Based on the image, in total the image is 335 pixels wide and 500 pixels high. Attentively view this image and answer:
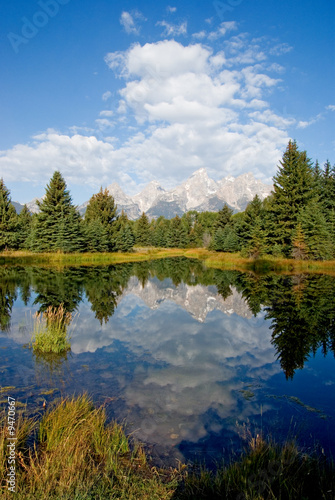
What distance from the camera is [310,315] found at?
13086mm

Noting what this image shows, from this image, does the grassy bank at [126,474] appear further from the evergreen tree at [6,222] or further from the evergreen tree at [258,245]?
the evergreen tree at [6,222]

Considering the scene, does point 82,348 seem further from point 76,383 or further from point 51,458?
point 51,458

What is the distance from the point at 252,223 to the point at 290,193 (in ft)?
40.7

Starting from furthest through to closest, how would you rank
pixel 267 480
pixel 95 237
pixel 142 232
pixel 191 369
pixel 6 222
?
pixel 142 232 < pixel 95 237 < pixel 6 222 < pixel 191 369 < pixel 267 480

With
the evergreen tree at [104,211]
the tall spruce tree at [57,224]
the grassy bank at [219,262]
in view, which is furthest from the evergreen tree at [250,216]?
the tall spruce tree at [57,224]

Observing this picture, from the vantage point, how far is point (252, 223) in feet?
169

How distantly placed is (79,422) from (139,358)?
173 inches

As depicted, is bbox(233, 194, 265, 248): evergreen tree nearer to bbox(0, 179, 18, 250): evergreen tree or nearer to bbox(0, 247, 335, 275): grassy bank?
bbox(0, 247, 335, 275): grassy bank

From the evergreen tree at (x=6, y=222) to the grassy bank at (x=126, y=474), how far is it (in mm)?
46496

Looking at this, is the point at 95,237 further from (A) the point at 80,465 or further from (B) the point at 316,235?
(A) the point at 80,465

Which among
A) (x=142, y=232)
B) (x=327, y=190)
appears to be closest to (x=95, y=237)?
(x=142, y=232)

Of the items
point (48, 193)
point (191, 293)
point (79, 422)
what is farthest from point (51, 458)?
point (48, 193)

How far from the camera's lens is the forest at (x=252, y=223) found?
1406 inches

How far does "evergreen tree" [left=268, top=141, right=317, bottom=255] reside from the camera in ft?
127
